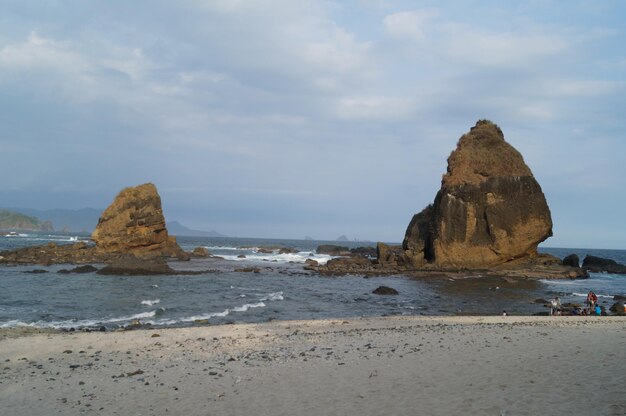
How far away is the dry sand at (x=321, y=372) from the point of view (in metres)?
8.62

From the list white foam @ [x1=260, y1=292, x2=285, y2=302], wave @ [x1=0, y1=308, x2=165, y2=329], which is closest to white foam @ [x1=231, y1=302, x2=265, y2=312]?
white foam @ [x1=260, y1=292, x2=285, y2=302]

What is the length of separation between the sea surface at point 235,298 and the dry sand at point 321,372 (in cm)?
595

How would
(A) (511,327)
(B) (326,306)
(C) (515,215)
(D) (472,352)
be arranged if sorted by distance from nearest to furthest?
(D) (472,352)
(A) (511,327)
(B) (326,306)
(C) (515,215)

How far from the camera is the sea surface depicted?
22406 millimetres

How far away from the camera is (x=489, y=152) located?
179 ft

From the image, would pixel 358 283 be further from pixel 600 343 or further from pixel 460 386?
pixel 460 386

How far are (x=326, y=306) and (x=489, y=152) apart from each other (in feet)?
116

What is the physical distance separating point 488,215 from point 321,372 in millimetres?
43805

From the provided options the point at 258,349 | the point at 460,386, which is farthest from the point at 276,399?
the point at 258,349

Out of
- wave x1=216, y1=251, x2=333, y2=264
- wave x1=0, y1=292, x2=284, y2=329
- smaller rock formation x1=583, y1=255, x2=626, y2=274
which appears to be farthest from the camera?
wave x1=216, y1=251, x2=333, y2=264

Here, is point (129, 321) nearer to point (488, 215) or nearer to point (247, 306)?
point (247, 306)

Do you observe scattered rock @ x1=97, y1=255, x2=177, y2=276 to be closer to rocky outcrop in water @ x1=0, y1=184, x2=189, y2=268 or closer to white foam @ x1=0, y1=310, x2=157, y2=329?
rocky outcrop in water @ x1=0, y1=184, x2=189, y2=268

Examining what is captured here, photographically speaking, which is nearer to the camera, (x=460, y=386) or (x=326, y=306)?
(x=460, y=386)

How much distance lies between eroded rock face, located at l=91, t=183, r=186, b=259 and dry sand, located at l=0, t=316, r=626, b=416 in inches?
1793
